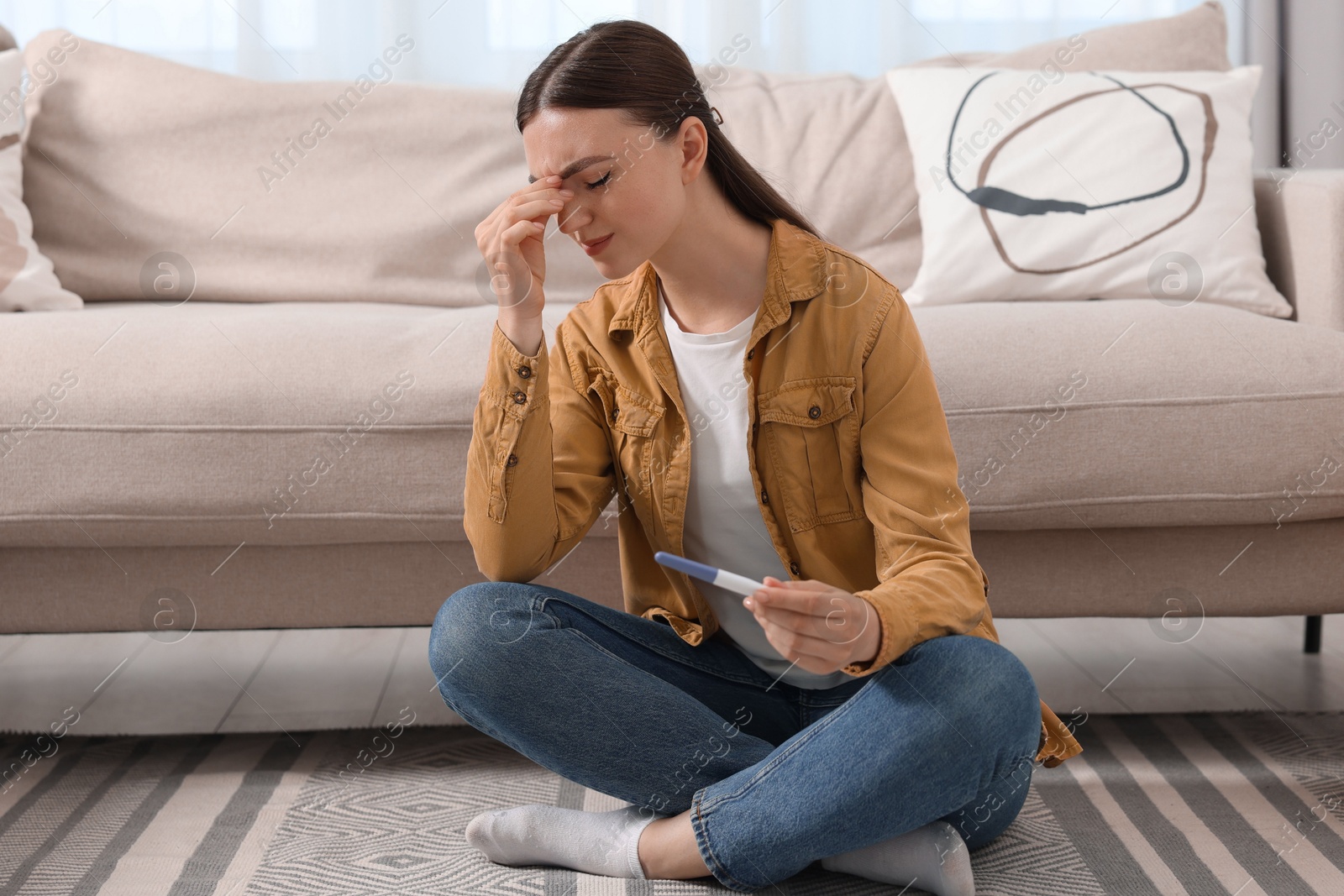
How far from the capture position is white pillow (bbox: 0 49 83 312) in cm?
154

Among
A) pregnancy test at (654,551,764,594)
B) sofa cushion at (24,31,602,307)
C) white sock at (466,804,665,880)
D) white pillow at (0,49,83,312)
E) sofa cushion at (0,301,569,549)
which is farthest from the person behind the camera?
sofa cushion at (24,31,602,307)

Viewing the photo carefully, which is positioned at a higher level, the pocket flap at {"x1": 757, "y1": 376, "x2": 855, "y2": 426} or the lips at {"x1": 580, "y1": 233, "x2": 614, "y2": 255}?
the lips at {"x1": 580, "y1": 233, "x2": 614, "y2": 255}

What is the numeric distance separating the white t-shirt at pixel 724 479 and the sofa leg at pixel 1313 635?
936 mm

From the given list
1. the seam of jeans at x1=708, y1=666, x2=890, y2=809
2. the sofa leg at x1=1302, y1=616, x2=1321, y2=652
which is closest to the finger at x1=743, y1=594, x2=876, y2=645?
the seam of jeans at x1=708, y1=666, x2=890, y2=809

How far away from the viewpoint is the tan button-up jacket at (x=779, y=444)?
3.09 ft

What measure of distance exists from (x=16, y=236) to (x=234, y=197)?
0.97ft

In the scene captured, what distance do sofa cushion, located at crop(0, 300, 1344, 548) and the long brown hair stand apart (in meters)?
0.39

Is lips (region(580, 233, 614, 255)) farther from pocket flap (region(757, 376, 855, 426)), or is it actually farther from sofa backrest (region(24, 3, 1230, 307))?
sofa backrest (region(24, 3, 1230, 307))

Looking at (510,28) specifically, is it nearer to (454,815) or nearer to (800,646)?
(454,815)

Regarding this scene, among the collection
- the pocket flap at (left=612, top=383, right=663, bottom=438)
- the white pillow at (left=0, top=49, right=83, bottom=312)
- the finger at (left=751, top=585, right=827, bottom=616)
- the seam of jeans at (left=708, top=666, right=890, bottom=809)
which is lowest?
the seam of jeans at (left=708, top=666, right=890, bottom=809)

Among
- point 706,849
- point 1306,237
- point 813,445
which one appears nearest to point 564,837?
point 706,849

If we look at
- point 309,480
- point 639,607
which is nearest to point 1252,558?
point 639,607

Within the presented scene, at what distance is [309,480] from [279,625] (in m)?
0.19

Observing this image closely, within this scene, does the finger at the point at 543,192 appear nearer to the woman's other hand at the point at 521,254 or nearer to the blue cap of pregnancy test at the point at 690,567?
the woman's other hand at the point at 521,254
